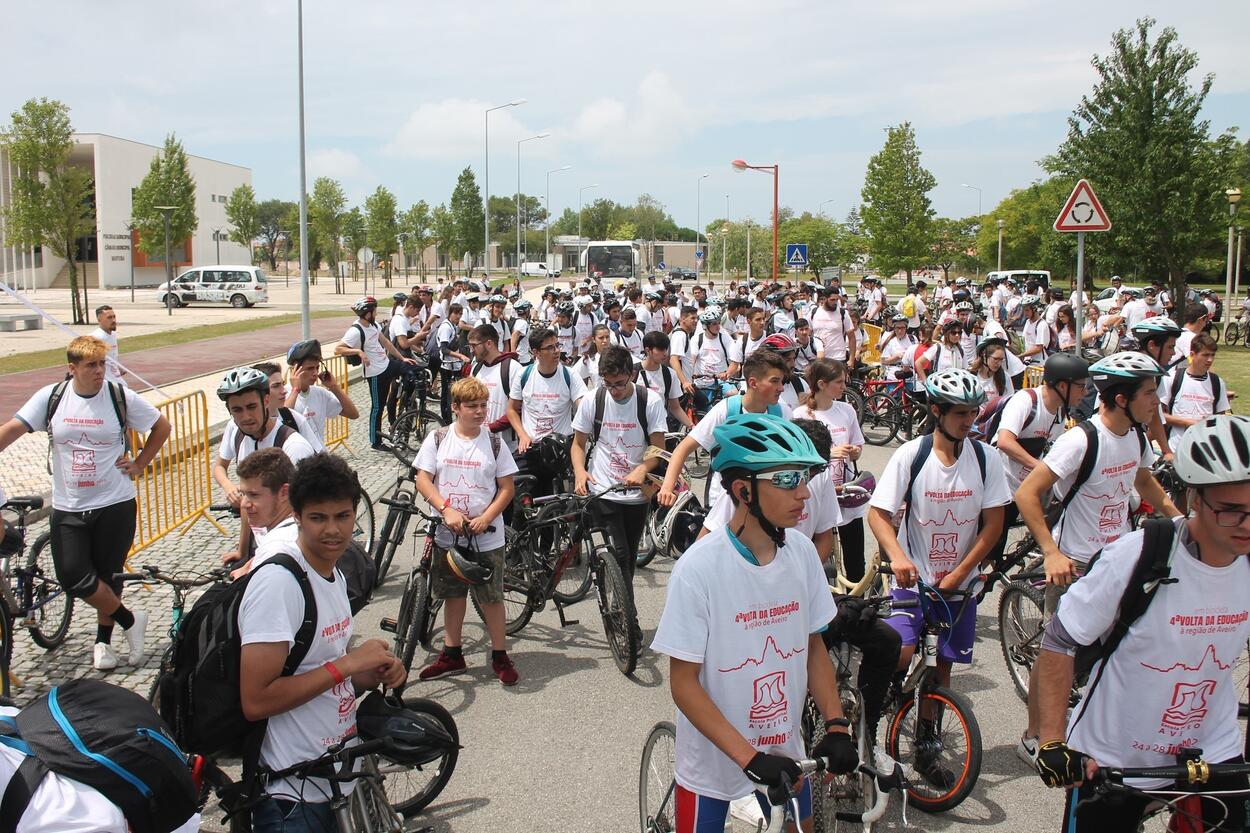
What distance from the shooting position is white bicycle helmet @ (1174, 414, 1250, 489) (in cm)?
280

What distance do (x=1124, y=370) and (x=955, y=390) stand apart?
2.84 ft

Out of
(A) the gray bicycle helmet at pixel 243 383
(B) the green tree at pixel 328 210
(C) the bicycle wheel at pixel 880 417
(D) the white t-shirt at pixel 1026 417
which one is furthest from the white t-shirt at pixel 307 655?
(B) the green tree at pixel 328 210

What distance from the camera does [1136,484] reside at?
208 inches

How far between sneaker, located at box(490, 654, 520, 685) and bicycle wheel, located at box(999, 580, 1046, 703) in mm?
2964

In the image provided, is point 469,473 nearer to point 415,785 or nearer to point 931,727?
point 415,785

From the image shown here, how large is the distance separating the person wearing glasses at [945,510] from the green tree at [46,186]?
33.2m

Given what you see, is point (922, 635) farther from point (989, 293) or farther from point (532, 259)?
point (532, 259)

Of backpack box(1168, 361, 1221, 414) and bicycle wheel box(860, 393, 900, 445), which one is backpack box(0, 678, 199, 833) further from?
bicycle wheel box(860, 393, 900, 445)

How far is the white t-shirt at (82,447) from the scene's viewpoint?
6.30 m

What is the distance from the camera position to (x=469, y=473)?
20.6 ft

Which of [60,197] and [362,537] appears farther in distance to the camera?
[60,197]

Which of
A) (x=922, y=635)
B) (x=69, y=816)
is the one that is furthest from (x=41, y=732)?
(x=922, y=635)

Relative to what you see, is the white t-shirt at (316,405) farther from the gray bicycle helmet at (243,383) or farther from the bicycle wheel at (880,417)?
the bicycle wheel at (880,417)

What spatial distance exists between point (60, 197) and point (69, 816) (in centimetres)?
3737
